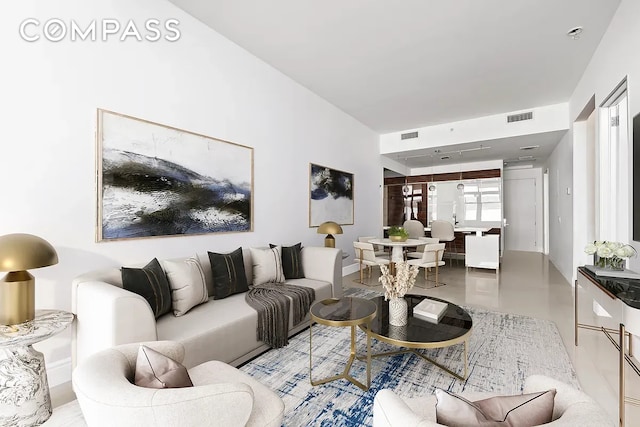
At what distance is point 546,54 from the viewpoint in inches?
155

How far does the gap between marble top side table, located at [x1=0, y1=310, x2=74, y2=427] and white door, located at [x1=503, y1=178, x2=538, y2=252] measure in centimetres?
1149

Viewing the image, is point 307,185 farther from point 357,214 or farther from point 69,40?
point 69,40

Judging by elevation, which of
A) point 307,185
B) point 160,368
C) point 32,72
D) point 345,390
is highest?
point 32,72

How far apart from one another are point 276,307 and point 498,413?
7.02 feet

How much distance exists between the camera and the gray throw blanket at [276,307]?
2.72 meters

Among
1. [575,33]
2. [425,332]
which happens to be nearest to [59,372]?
[425,332]

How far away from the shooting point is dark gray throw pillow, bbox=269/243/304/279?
3.76 m

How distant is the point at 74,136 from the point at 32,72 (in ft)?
1.56

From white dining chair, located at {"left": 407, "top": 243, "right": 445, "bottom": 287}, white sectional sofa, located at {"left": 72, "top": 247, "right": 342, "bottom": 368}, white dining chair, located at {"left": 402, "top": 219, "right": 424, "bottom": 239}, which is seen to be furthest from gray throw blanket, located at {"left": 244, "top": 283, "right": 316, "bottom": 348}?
white dining chair, located at {"left": 402, "top": 219, "right": 424, "bottom": 239}

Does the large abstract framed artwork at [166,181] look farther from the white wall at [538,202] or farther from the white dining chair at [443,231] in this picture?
the white wall at [538,202]

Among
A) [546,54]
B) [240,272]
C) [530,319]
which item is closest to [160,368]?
[240,272]

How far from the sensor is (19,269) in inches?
66.5

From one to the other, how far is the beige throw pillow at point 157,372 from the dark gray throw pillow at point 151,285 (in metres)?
1.17

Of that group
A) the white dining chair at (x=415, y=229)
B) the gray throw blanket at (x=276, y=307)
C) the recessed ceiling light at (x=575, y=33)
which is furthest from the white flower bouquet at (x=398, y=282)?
the white dining chair at (x=415, y=229)
